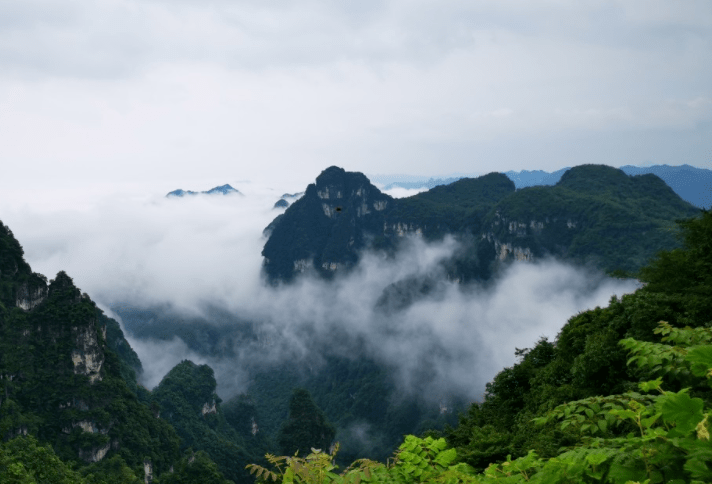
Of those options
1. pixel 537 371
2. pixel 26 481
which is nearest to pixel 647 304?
pixel 537 371

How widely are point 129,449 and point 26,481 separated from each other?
2805 centimetres

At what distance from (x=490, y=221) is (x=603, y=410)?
129 m

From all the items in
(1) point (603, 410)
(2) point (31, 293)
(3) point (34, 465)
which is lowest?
(3) point (34, 465)

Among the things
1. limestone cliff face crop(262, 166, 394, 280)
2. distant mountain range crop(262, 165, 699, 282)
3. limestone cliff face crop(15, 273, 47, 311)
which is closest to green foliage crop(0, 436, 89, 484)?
limestone cliff face crop(15, 273, 47, 311)

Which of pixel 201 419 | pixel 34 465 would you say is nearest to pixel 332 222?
pixel 201 419

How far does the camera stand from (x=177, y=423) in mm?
64625

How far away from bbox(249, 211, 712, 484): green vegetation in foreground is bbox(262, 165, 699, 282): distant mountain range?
8013 centimetres

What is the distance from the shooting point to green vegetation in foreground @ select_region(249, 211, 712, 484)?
275cm

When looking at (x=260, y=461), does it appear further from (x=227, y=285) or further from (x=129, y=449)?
(x=227, y=285)

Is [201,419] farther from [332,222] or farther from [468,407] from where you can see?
[332,222]

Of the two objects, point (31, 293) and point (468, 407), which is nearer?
point (31, 293)

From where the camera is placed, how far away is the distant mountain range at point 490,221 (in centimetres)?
10306

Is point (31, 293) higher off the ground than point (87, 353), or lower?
higher

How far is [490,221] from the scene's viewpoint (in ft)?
417
